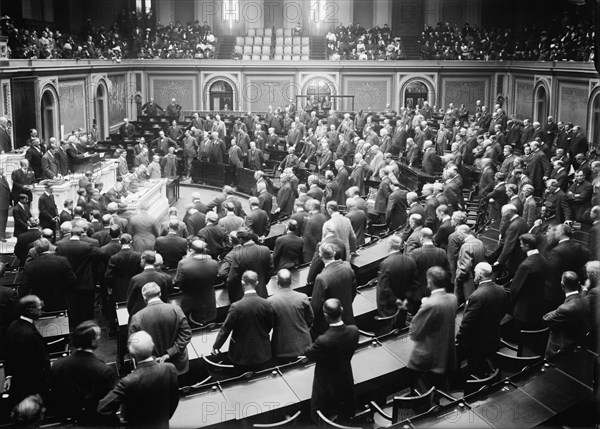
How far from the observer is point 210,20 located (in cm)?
3562

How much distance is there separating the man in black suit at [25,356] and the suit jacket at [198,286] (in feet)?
7.34

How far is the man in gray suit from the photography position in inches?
294

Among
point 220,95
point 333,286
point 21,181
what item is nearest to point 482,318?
point 333,286

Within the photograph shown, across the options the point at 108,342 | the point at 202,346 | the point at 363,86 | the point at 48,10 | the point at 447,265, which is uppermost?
the point at 48,10

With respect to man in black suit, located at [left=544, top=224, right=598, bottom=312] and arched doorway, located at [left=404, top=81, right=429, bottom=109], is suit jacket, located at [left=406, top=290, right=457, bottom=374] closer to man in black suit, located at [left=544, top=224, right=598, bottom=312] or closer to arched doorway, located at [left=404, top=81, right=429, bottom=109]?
man in black suit, located at [left=544, top=224, right=598, bottom=312]

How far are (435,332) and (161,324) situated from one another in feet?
9.86

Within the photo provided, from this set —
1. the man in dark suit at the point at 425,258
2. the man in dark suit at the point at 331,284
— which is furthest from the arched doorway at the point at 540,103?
the man in dark suit at the point at 331,284

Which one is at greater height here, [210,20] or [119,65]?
[210,20]

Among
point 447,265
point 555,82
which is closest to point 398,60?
point 555,82

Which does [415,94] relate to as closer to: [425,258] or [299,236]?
[299,236]

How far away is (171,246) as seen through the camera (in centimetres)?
1038

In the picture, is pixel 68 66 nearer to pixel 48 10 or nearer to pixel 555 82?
pixel 48 10

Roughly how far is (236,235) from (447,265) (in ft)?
9.88

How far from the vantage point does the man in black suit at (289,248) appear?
10133 millimetres
